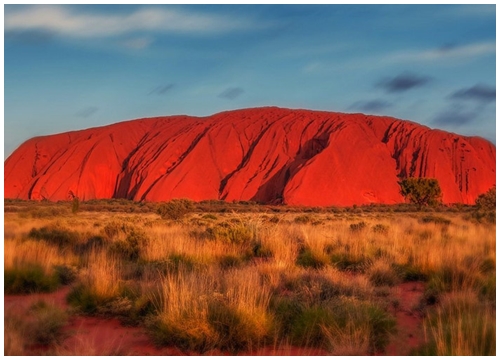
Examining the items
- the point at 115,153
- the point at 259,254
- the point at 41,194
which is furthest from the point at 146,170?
the point at 259,254

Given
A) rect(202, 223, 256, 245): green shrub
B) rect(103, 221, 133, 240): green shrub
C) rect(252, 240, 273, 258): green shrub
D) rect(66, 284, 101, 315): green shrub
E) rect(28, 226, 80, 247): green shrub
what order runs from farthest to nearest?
rect(103, 221, 133, 240): green shrub → rect(28, 226, 80, 247): green shrub → rect(202, 223, 256, 245): green shrub → rect(252, 240, 273, 258): green shrub → rect(66, 284, 101, 315): green shrub

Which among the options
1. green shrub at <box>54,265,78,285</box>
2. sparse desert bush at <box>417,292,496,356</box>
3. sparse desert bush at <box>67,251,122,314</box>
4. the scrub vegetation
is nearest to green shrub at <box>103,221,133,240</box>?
the scrub vegetation

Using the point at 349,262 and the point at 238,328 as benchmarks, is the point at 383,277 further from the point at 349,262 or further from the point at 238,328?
the point at 238,328

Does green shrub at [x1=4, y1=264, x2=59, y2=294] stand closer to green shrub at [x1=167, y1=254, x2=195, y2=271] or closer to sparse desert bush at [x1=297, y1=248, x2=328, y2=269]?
green shrub at [x1=167, y1=254, x2=195, y2=271]

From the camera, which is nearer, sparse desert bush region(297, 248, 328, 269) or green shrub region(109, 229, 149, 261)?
sparse desert bush region(297, 248, 328, 269)

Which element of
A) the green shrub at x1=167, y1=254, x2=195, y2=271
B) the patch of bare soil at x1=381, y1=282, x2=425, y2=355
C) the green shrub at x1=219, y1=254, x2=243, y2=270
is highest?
the green shrub at x1=167, y1=254, x2=195, y2=271

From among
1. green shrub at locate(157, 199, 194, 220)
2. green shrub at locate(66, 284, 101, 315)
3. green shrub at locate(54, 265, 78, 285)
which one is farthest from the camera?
green shrub at locate(157, 199, 194, 220)
